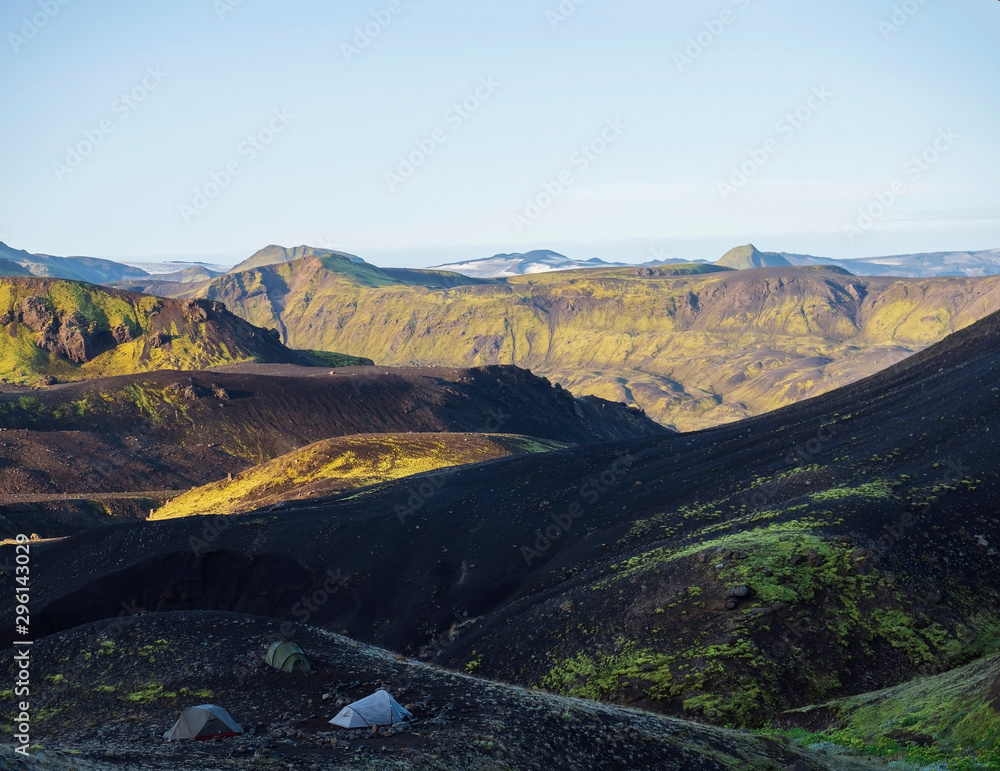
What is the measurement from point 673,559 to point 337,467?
55.6 metres

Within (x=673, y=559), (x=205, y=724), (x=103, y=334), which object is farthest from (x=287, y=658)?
(x=103, y=334)

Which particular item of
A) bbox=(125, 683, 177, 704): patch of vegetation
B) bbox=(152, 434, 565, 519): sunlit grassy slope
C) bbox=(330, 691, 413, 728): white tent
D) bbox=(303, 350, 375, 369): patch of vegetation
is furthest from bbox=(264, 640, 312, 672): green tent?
bbox=(303, 350, 375, 369): patch of vegetation

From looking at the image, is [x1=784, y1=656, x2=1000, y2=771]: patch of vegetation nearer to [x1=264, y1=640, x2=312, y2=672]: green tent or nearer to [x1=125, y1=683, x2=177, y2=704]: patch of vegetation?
[x1=264, y1=640, x2=312, y2=672]: green tent

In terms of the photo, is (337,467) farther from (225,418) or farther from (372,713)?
(372,713)

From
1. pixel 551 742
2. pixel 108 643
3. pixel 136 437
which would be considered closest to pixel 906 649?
pixel 551 742

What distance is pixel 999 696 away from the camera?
22297 millimetres

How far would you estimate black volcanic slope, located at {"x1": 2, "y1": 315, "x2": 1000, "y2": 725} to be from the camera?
106ft

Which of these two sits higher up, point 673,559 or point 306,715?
point 306,715

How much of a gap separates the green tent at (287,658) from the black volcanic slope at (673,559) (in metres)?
11.0

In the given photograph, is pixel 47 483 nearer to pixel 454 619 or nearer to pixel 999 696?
pixel 454 619

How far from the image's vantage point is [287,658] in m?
26.2

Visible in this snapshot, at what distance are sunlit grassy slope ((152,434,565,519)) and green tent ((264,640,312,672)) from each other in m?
52.4

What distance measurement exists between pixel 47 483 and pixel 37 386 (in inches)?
1630

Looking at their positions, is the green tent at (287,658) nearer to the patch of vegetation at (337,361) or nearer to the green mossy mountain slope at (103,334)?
the green mossy mountain slope at (103,334)
